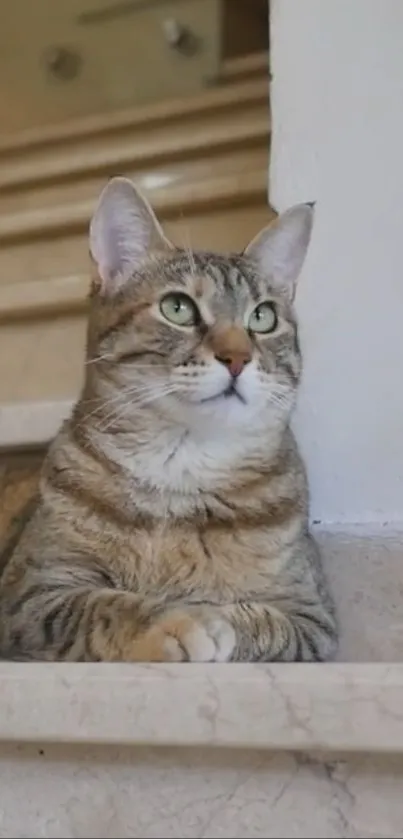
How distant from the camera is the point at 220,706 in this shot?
2.27 feet

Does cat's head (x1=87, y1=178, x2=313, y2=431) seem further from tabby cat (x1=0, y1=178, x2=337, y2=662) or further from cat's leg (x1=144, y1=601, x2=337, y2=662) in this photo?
cat's leg (x1=144, y1=601, x2=337, y2=662)

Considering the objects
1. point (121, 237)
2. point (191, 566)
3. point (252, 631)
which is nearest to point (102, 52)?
point (121, 237)

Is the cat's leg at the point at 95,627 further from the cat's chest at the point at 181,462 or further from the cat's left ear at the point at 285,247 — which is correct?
the cat's left ear at the point at 285,247

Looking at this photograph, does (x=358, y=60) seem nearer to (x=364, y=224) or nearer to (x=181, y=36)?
(x=364, y=224)

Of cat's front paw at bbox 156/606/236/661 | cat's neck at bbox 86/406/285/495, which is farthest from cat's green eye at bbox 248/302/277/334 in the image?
cat's front paw at bbox 156/606/236/661

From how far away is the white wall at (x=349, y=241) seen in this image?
1076mm

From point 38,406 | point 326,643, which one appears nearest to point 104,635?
point 326,643

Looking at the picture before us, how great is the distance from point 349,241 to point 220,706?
59cm

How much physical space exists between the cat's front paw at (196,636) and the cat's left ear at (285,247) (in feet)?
1.40

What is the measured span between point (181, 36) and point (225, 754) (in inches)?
91.3

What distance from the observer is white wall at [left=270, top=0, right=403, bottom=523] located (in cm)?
108

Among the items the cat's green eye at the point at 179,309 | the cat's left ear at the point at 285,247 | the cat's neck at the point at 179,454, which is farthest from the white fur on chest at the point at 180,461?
the cat's left ear at the point at 285,247

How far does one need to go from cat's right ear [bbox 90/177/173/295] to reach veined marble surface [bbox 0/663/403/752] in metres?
0.47

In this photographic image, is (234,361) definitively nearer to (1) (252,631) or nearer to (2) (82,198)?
(1) (252,631)
